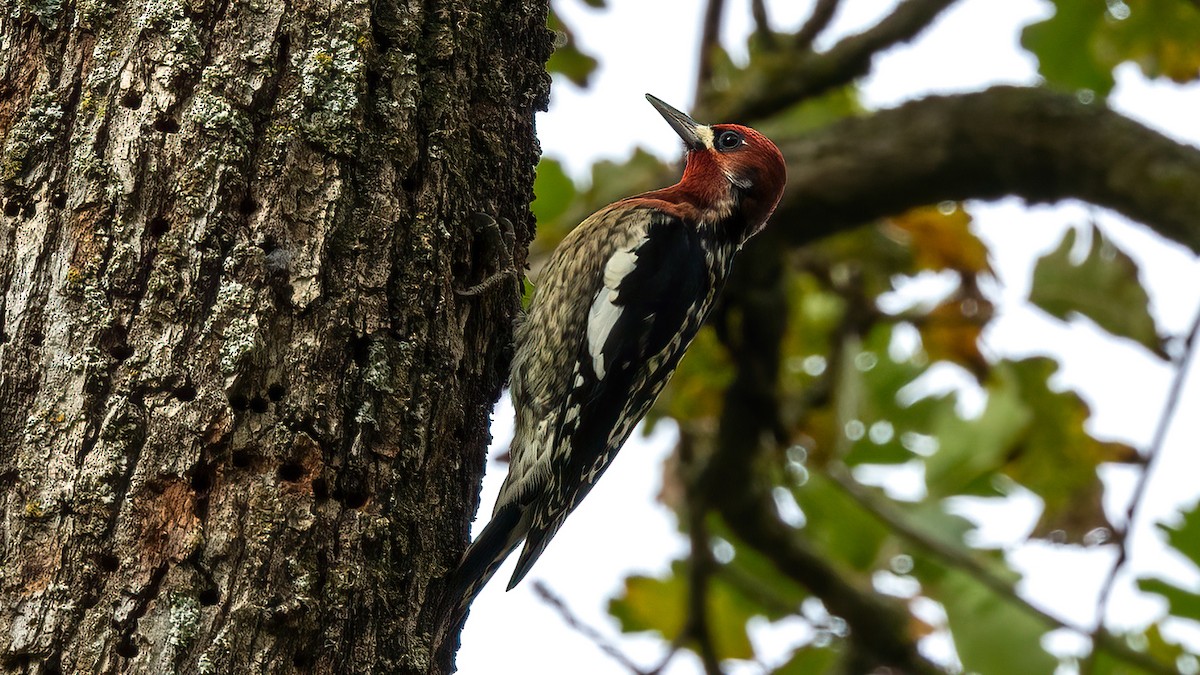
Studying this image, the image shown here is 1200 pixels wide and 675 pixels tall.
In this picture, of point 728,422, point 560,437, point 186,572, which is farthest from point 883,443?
point 186,572

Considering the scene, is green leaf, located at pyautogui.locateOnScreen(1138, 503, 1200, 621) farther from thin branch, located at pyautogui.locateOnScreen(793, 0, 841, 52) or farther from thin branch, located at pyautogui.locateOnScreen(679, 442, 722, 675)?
thin branch, located at pyautogui.locateOnScreen(793, 0, 841, 52)

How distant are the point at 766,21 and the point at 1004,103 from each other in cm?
118

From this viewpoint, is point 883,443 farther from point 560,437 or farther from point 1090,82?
point 560,437

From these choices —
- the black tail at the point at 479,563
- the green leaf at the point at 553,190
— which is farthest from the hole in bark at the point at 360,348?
the green leaf at the point at 553,190

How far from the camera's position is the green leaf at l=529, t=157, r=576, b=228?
17.0 ft

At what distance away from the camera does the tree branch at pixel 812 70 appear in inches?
209

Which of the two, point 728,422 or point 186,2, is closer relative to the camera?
point 186,2

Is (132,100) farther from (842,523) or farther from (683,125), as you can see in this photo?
(842,523)

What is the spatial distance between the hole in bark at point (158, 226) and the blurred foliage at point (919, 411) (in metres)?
2.44

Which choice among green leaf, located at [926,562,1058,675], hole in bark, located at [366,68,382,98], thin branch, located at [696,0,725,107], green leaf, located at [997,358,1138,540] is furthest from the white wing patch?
green leaf, located at [997,358,1138,540]

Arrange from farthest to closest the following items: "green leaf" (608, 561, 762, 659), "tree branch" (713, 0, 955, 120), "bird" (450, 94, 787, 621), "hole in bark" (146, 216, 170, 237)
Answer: "green leaf" (608, 561, 762, 659) → "tree branch" (713, 0, 955, 120) → "bird" (450, 94, 787, 621) → "hole in bark" (146, 216, 170, 237)

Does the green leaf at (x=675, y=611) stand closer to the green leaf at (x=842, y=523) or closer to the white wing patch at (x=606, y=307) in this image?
the green leaf at (x=842, y=523)

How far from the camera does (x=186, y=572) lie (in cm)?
216

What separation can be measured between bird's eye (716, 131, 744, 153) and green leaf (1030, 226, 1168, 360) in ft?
4.34
